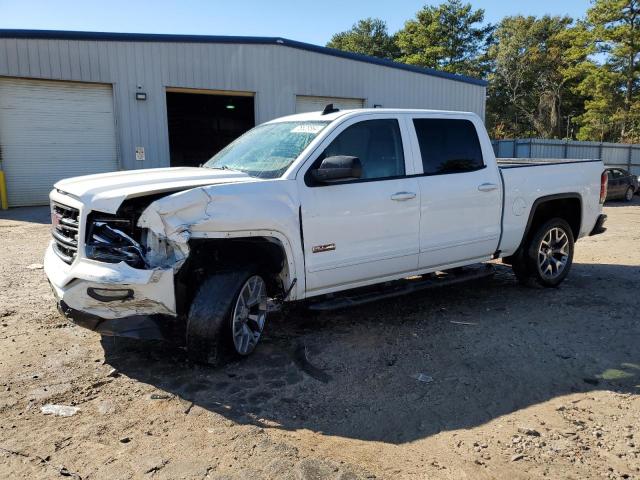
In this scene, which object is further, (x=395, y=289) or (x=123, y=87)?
(x=123, y=87)

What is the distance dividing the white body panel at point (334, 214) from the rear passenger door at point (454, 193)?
15 millimetres

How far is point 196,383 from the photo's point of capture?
4020mm

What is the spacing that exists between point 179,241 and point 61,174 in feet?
45.4

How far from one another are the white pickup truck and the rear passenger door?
0.02 meters

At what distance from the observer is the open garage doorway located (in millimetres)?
23781

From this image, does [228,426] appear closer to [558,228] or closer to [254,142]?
[254,142]

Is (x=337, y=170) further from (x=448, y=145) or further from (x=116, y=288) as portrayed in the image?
(x=116, y=288)

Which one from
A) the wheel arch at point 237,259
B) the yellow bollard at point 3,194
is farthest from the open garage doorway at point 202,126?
the wheel arch at point 237,259

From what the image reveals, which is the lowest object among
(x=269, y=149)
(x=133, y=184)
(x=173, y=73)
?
(x=133, y=184)

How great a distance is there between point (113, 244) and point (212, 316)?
34.5 inches

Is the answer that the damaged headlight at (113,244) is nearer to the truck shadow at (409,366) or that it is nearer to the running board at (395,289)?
the truck shadow at (409,366)

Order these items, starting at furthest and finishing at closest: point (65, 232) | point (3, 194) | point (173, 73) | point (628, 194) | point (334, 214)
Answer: point (628, 194) → point (173, 73) → point (3, 194) → point (334, 214) → point (65, 232)

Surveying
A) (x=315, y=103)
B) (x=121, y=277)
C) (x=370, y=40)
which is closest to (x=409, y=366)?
(x=121, y=277)

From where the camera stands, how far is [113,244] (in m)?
3.83
